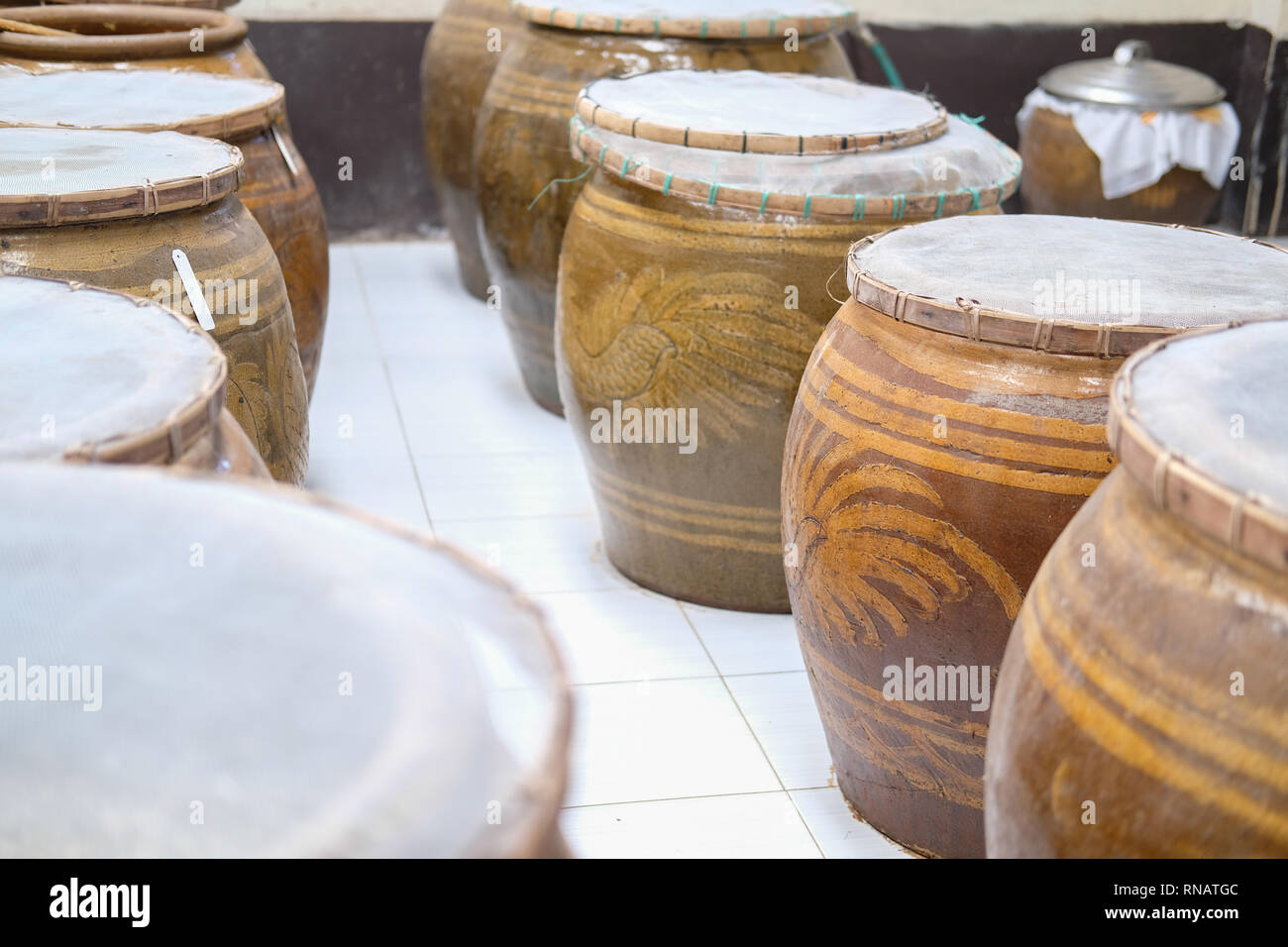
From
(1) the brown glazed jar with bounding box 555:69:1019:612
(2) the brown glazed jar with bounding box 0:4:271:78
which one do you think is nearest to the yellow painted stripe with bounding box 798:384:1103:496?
(1) the brown glazed jar with bounding box 555:69:1019:612

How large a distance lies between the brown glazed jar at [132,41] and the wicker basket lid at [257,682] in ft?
6.56

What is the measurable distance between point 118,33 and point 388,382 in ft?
3.21

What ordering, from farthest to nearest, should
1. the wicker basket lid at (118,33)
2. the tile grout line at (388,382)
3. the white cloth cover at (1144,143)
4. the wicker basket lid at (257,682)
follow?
the white cloth cover at (1144,143) < the tile grout line at (388,382) < the wicker basket lid at (118,33) < the wicker basket lid at (257,682)

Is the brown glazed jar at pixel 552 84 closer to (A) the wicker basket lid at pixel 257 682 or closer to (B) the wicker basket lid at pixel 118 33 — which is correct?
(B) the wicker basket lid at pixel 118 33

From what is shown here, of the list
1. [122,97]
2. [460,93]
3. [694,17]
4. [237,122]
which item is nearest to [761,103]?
[694,17]

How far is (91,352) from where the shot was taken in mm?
1238

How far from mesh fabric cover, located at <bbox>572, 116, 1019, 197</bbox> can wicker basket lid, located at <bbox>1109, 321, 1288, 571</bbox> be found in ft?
2.93

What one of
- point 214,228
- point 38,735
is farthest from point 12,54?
point 38,735

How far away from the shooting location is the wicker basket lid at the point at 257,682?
2.35ft

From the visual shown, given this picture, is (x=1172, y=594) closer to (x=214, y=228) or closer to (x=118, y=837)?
(x=118, y=837)

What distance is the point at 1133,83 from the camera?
4441mm

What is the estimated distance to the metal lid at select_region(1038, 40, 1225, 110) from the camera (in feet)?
14.4

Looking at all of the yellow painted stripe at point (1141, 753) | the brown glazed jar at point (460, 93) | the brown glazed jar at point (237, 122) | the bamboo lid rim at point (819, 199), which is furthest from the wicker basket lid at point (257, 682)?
the brown glazed jar at point (460, 93)
